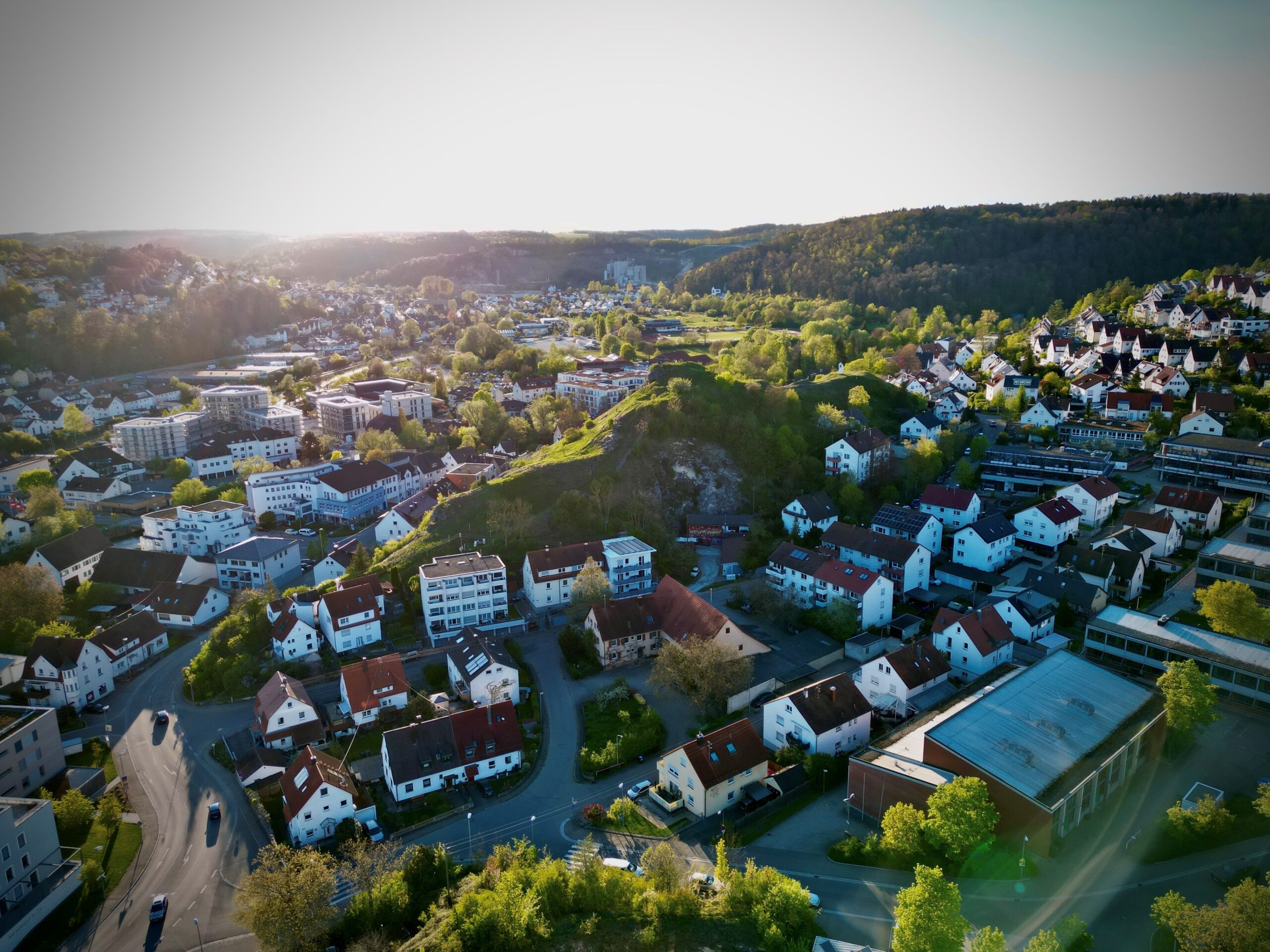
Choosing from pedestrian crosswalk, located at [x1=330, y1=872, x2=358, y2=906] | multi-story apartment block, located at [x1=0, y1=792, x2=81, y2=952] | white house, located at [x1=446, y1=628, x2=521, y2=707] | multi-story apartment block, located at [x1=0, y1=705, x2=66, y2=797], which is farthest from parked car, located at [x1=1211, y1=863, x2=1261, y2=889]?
multi-story apartment block, located at [x1=0, y1=705, x2=66, y2=797]

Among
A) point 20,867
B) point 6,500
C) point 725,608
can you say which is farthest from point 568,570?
point 6,500

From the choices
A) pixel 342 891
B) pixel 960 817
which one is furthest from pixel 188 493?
pixel 960 817

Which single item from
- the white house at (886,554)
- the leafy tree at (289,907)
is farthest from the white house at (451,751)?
the white house at (886,554)

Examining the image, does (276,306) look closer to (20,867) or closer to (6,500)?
(6,500)

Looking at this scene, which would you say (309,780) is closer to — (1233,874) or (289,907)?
(289,907)

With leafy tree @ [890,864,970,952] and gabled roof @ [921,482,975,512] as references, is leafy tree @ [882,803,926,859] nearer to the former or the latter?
leafy tree @ [890,864,970,952]

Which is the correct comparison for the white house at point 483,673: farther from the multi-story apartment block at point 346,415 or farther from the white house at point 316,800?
the multi-story apartment block at point 346,415
